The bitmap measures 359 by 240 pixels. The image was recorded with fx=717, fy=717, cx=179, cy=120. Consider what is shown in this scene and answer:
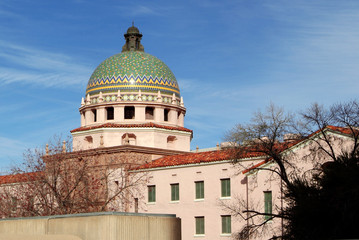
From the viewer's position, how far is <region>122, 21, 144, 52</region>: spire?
67875mm

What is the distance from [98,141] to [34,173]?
11756mm

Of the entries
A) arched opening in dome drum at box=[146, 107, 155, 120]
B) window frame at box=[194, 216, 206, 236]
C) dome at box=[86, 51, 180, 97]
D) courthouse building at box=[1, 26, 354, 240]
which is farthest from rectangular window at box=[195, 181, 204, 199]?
dome at box=[86, 51, 180, 97]

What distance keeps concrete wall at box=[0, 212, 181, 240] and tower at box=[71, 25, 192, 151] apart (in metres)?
27.4

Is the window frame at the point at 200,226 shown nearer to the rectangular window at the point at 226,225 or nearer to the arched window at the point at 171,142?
the rectangular window at the point at 226,225

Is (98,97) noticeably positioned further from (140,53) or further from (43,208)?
(43,208)

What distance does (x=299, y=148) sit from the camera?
46531 mm

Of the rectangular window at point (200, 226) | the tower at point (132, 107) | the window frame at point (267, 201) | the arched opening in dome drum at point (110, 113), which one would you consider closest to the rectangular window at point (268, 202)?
the window frame at point (267, 201)

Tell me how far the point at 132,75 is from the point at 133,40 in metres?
5.12

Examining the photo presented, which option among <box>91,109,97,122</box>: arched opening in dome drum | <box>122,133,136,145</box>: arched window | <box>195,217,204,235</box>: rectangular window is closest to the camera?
<box>195,217,204,235</box>: rectangular window

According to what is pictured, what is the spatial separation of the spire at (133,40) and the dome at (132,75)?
1.34 metres

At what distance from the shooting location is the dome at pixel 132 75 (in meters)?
64.1

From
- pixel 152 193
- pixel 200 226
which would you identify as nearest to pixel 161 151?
pixel 152 193

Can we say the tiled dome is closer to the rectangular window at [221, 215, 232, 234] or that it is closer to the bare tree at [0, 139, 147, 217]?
the bare tree at [0, 139, 147, 217]

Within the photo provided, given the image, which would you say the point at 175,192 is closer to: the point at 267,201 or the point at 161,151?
the point at 161,151
